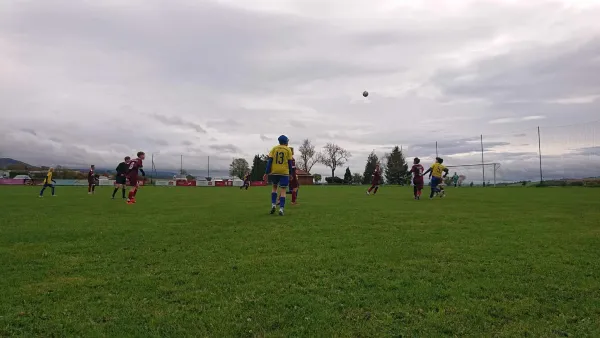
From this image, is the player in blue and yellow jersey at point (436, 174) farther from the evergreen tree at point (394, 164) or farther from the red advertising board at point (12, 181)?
the evergreen tree at point (394, 164)

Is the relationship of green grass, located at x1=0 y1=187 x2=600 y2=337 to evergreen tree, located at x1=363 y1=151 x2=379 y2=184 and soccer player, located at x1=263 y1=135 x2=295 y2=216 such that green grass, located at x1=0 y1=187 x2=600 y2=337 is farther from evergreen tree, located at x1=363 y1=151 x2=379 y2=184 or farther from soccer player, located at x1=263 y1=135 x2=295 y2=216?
evergreen tree, located at x1=363 y1=151 x2=379 y2=184

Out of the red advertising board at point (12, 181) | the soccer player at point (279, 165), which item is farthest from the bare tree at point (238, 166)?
the soccer player at point (279, 165)

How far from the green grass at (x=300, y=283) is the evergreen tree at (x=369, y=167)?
315ft

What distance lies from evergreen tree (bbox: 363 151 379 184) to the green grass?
95925 mm

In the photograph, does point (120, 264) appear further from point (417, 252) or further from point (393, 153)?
point (393, 153)

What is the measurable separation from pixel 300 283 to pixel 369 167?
107m

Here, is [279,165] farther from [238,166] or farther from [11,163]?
[238,166]

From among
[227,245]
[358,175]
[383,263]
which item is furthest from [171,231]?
[358,175]

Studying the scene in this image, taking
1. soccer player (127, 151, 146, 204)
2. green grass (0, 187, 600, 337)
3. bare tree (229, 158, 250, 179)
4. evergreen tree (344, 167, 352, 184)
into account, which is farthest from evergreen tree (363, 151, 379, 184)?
green grass (0, 187, 600, 337)

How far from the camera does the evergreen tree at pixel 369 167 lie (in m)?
105

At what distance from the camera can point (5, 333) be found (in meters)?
3.26

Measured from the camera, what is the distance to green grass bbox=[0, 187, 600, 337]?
3.41 meters

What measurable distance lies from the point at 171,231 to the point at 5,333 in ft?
15.3

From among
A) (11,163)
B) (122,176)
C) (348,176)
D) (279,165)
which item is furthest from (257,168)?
(279,165)
